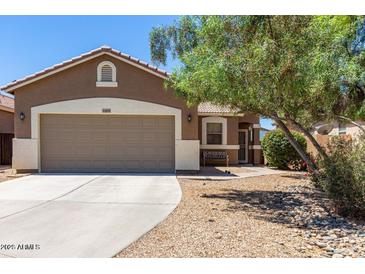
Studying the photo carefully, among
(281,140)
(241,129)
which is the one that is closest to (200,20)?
(281,140)

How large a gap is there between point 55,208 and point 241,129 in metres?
14.1

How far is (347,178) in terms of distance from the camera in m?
6.50

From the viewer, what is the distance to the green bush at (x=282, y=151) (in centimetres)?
1558

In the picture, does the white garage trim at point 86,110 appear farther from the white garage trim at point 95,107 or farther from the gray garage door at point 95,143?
the gray garage door at point 95,143

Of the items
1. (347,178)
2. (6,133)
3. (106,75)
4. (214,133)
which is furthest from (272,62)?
(6,133)

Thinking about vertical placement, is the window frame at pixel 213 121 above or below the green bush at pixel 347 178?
above

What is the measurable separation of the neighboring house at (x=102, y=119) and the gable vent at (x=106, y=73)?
0.04 m

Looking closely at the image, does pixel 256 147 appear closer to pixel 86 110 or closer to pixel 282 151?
pixel 282 151

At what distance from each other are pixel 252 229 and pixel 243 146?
14066 millimetres

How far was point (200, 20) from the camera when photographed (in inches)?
Result: 323

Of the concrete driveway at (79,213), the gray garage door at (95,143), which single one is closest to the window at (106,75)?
the gray garage door at (95,143)

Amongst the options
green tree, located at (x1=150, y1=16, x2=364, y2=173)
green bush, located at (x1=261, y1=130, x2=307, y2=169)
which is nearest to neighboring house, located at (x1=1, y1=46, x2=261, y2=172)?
green bush, located at (x1=261, y1=130, x2=307, y2=169)

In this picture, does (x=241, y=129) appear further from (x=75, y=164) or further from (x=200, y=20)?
(x=200, y=20)

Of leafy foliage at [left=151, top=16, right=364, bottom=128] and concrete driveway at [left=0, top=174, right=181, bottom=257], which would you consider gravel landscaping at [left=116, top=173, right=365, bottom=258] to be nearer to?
concrete driveway at [left=0, top=174, right=181, bottom=257]
